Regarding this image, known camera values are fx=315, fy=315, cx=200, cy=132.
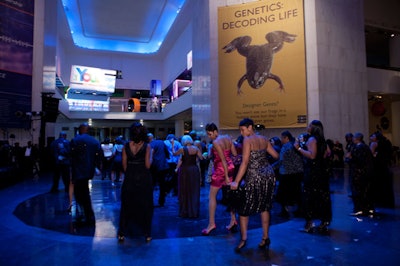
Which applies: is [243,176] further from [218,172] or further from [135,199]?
[135,199]

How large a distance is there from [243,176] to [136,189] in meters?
1.43

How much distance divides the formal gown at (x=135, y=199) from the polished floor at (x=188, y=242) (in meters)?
0.20

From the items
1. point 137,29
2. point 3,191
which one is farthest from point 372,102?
point 3,191

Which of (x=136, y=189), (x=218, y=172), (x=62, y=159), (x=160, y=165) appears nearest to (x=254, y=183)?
(x=218, y=172)

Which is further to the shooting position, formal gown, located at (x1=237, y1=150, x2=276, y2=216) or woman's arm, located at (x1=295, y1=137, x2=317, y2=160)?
woman's arm, located at (x1=295, y1=137, x2=317, y2=160)

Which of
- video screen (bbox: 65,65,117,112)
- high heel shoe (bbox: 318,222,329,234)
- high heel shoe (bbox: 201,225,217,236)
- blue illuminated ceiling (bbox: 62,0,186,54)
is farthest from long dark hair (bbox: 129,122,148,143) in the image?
video screen (bbox: 65,65,117,112)

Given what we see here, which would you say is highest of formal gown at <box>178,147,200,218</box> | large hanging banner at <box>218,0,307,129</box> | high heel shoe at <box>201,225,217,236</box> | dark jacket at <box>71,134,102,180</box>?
large hanging banner at <box>218,0,307,129</box>

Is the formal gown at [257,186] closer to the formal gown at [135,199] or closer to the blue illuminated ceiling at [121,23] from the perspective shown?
the formal gown at [135,199]

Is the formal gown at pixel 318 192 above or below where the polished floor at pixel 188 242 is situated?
above

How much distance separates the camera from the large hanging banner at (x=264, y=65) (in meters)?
12.3

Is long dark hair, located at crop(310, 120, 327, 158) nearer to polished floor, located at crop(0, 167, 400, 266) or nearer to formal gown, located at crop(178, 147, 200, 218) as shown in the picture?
polished floor, located at crop(0, 167, 400, 266)

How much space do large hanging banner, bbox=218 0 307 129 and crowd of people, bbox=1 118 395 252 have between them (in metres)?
5.76

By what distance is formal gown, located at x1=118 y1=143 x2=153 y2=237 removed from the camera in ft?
13.5

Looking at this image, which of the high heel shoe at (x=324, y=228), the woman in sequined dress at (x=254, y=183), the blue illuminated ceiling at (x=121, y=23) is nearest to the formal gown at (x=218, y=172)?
the woman in sequined dress at (x=254, y=183)
